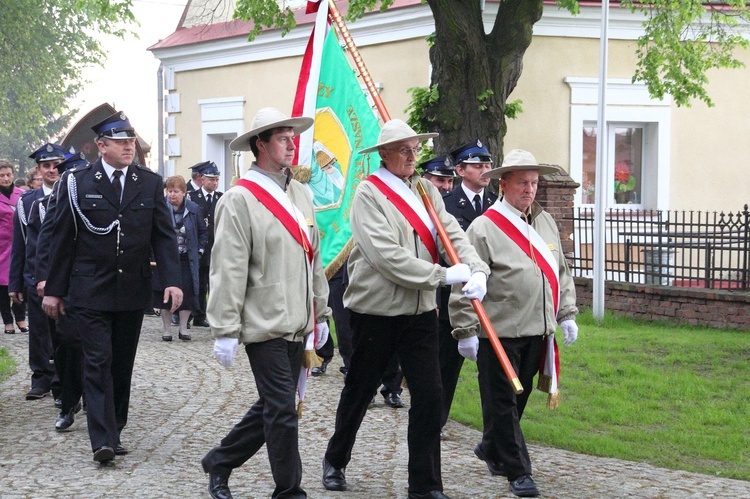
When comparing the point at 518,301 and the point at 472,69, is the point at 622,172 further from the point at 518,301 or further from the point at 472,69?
the point at 518,301

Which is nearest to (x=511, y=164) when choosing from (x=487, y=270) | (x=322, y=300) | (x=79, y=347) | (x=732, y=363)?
(x=487, y=270)

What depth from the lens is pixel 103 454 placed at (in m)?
7.16

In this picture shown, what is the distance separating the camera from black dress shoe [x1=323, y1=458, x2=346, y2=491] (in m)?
6.71

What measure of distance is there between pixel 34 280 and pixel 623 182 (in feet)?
40.6

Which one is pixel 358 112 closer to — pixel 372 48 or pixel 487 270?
pixel 487 270

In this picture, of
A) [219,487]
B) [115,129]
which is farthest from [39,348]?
[219,487]

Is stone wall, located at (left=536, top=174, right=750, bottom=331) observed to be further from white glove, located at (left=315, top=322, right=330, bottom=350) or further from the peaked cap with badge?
white glove, located at (left=315, top=322, right=330, bottom=350)

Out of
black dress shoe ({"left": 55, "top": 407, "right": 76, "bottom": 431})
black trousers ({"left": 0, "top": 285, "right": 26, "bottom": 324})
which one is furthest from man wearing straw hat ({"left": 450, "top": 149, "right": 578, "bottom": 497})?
black trousers ({"left": 0, "top": 285, "right": 26, "bottom": 324})

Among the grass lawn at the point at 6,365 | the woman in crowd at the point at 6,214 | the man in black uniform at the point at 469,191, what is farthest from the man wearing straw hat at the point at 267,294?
the woman in crowd at the point at 6,214

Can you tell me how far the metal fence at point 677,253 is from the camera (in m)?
14.2

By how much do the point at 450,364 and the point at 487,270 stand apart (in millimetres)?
1668

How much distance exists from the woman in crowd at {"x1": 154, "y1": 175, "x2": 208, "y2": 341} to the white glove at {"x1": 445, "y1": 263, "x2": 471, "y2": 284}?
8606mm

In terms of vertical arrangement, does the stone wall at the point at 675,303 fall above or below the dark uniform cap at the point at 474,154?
below

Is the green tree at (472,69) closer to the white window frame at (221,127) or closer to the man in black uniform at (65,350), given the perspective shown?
the man in black uniform at (65,350)
